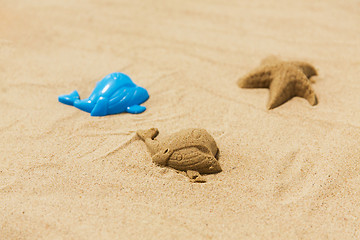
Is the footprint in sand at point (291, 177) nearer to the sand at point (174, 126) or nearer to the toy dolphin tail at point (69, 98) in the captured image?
the sand at point (174, 126)

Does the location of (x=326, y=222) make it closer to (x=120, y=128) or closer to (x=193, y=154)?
(x=193, y=154)

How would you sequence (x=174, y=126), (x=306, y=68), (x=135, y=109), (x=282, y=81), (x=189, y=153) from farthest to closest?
(x=306, y=68) < (x=282, y=81) < (x=135, y=109) < (x=174, y=126) < (x=189, y=153)

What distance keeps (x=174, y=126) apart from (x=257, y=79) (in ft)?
3.31

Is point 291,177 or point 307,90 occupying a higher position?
point 307,90

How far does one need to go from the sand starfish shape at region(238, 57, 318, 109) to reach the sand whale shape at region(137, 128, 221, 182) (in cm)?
100

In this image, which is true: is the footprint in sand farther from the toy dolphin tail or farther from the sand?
the toy dolphin tail

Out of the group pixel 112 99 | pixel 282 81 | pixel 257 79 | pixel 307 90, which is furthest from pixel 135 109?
pixel 307 90

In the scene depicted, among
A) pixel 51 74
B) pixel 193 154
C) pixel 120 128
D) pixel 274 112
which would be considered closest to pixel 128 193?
pixel 193 154

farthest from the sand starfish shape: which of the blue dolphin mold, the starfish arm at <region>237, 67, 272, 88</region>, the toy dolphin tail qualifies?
the toy dolphin tail

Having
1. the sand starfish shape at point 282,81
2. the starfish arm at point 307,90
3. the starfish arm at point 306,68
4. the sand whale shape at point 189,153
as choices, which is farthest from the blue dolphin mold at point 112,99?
the starfish arm at point 306,68

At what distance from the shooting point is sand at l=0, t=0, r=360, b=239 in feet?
6.88

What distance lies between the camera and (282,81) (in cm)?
319

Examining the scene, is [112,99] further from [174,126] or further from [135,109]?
[174,126]

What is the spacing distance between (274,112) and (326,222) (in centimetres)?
122
